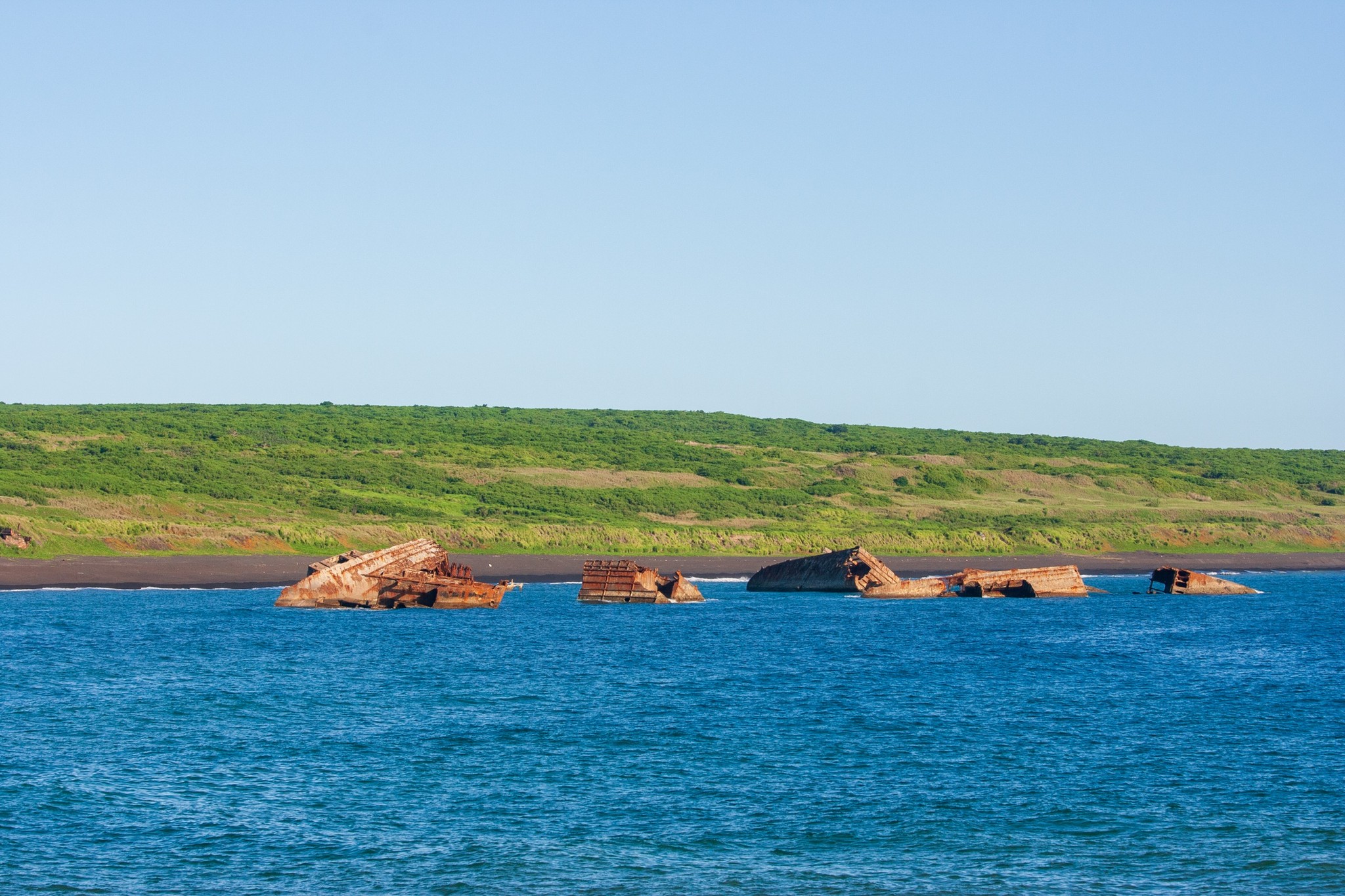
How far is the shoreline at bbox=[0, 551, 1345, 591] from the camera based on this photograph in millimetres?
86375

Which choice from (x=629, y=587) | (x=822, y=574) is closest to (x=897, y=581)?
(x=822, y=574)

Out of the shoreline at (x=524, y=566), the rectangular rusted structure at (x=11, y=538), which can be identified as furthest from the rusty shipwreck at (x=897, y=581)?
the rectangular rusted structure at (x=11, y=538)

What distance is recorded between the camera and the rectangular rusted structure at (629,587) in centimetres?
8450

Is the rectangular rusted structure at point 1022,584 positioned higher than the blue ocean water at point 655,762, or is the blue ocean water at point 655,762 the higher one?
the rectangular rusted structure at point 1022,584

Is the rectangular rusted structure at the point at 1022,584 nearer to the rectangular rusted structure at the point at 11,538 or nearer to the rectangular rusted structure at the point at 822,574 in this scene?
the rectangular rusted structure at the point at 822,574

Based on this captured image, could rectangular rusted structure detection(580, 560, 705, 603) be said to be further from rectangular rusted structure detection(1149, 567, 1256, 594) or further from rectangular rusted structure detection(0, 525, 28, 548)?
rectangular rusted structure detection(0, 525, 28, 548)

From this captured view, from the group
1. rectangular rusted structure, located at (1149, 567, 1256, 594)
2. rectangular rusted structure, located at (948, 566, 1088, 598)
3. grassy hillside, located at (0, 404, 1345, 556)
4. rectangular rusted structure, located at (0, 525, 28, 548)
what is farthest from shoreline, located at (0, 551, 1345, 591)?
rectangular rusted structure, located at (1149, 567, 1256, 594)

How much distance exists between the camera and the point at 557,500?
14412 centimetres

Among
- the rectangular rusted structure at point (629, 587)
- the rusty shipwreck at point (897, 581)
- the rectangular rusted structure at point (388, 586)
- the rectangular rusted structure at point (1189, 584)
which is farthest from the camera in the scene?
the rectangular rusted structure at point (1189, 584)

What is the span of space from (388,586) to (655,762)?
45.8m

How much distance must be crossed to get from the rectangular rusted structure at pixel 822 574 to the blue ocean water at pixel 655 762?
2770 centimetres

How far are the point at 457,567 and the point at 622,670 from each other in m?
34.3

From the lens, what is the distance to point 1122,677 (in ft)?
174

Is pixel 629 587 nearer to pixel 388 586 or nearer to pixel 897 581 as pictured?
pixel 388 586
